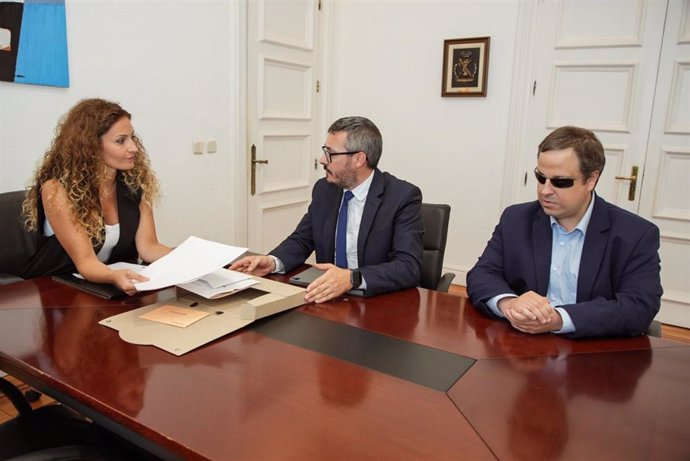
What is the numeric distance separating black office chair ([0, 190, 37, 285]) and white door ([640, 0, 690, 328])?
11.6 ft

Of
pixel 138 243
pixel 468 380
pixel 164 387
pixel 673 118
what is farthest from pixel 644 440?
pixel 673 118

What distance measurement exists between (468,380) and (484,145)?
10.0 ft

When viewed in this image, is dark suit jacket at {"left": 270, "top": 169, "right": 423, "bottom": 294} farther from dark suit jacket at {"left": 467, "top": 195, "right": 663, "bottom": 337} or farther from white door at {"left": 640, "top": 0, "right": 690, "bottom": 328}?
white door at {"left": 640, "top": 0, "right": 690, "bottom": 328}

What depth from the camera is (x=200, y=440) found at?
88 cm

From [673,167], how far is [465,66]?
5.18 ft

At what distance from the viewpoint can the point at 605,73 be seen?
133 inches

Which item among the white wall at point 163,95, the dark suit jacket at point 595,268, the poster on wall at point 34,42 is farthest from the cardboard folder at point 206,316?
the poster on wall at point 34,42

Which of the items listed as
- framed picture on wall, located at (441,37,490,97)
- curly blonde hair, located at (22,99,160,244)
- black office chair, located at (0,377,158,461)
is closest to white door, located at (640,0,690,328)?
framed picture on wall, located at (441,37,490,97)

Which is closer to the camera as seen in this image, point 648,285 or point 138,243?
point 648,285

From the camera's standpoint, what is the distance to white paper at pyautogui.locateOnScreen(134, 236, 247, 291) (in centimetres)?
142

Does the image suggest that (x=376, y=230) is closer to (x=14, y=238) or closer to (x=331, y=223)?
(x=331, y=223)

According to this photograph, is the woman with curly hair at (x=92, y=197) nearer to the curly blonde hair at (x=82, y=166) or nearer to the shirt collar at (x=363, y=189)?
the curly blonde hair at (x=82, y=166)

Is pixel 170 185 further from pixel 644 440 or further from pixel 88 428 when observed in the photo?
pixel 644 440

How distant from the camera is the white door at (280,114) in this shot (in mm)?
3574
